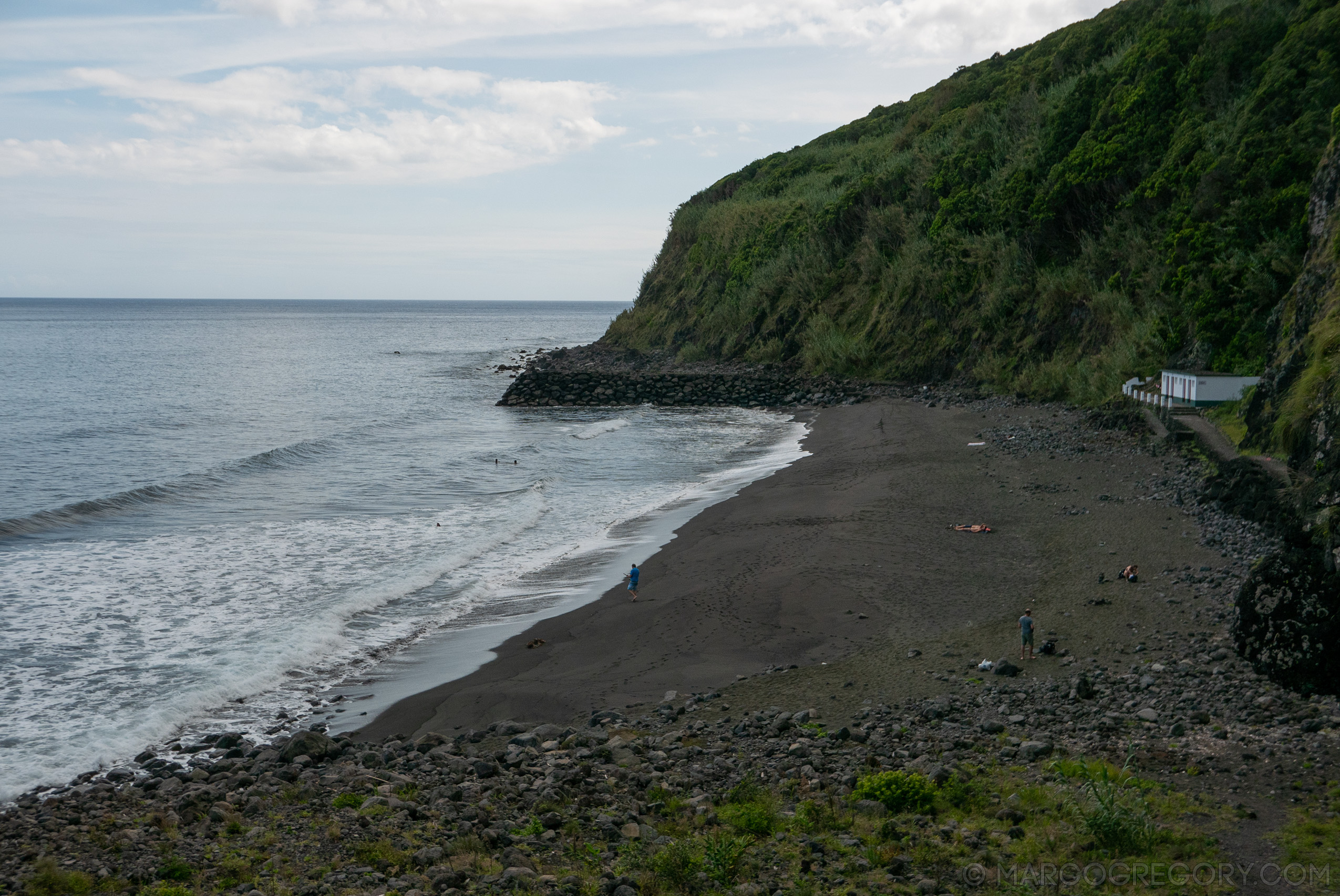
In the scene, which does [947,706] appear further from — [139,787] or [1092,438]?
[1092,438]

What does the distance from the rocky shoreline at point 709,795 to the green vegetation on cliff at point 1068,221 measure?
18.4 m

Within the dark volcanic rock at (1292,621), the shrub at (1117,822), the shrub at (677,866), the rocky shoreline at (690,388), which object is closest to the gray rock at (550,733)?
the shrub at (677,866)

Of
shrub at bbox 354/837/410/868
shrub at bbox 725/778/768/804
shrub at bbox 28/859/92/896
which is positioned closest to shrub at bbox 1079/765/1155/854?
shrub at bbox 725/778/768/804

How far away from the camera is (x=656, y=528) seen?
2161 cm

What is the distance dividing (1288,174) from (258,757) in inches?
1245

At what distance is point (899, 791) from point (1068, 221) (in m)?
36.5

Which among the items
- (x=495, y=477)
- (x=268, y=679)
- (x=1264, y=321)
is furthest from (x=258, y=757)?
(x=1264, y=321)

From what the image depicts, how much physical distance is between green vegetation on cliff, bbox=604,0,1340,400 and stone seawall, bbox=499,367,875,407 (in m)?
3.06

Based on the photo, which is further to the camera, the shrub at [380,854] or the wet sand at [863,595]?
the wet sand at [863,595]

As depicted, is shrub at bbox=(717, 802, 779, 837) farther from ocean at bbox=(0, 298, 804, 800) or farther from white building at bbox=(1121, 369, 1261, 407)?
white building at bbox=(1121, 369, 1261, 407)

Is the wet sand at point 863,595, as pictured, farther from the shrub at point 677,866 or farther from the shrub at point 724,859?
the shrub at point 677,866

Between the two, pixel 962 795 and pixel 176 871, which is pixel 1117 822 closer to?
pixel 962 795

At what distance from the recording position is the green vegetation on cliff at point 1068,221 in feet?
91.7

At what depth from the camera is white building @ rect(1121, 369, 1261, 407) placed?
2416 cm
